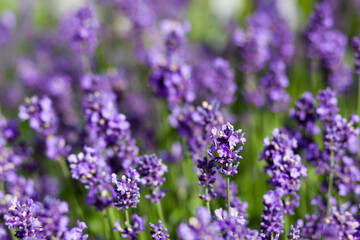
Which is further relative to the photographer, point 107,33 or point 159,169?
point 107,33

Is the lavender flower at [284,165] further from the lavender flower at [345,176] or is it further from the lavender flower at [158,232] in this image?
the lavender flower at [158,232]

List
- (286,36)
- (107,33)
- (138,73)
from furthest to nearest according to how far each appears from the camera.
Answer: (107,33), (138,73), (286,36)

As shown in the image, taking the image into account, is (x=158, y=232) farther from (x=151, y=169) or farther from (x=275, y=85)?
(x=275, y=85)

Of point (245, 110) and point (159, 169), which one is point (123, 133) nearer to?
point (159, 169)

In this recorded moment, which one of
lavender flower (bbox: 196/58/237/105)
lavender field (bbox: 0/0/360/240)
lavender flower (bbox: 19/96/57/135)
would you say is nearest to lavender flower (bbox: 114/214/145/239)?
lavender field (bbox: 0/0/360/240)

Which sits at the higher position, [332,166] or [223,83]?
[223,83]

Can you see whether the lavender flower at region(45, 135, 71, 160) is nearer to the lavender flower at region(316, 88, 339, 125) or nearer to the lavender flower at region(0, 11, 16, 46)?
the lavender flower at region(316, 88, 339, 125)

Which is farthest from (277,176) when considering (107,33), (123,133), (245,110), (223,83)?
(107,33)

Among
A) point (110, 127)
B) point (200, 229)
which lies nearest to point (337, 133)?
point (200, 229)
